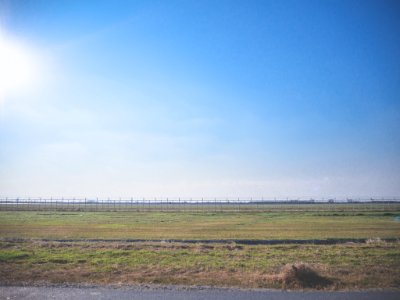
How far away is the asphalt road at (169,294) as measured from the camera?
1416cm

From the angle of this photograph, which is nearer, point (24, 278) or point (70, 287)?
point (70, 287)

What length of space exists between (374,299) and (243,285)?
5705 millimetres

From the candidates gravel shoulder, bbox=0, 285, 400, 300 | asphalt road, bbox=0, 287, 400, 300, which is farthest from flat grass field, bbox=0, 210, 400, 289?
asphalt road, bbox=0, 287, 400, 300

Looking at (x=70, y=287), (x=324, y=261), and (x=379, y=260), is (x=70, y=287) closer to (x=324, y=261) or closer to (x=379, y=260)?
(x=324, y=261)

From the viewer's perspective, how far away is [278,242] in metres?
32.3

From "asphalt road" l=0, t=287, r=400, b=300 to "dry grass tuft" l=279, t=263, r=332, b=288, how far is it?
1175 mm

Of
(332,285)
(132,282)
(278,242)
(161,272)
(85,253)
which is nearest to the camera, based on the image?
(332,285)

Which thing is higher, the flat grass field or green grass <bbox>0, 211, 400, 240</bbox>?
the flat grass field

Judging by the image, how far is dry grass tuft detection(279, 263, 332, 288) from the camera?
53.0 feet

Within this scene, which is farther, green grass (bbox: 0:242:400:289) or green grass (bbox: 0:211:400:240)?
green grass (bbox: 0:211:400:240)

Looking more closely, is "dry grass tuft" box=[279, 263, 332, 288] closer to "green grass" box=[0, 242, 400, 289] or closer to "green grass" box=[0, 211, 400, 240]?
"green grass" box=[0, 242, 400, 289]

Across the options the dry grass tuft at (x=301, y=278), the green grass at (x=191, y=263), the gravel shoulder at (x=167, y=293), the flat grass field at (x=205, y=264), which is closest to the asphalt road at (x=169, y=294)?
the gravel shoulder at (x=167, y=293)

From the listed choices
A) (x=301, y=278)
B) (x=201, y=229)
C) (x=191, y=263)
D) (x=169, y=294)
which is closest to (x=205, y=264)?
(x=191, y=263)

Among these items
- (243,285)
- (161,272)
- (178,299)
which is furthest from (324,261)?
(178,299)
